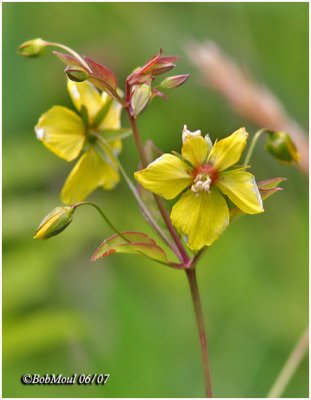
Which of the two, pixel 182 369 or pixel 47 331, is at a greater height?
pixel 47 331

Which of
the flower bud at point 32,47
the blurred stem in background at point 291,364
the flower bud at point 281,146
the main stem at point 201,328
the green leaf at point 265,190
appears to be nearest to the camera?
the main stem at point 201,328

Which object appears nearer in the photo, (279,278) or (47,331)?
(47,331)

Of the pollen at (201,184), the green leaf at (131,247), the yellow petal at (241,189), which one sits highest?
the pollen at (201,184)

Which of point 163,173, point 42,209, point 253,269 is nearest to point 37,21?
point 42,209

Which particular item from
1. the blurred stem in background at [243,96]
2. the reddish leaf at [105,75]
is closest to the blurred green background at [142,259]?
the blurred stem in background at [243,96]

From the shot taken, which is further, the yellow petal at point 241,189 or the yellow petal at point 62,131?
the yellow petal at point 62,131

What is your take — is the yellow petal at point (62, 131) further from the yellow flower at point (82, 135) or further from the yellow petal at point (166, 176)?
the yellow petal at point (166, 176)

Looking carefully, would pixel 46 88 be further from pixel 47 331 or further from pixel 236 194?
pixel 236 194

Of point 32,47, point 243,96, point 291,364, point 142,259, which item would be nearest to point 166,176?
point 32,47
